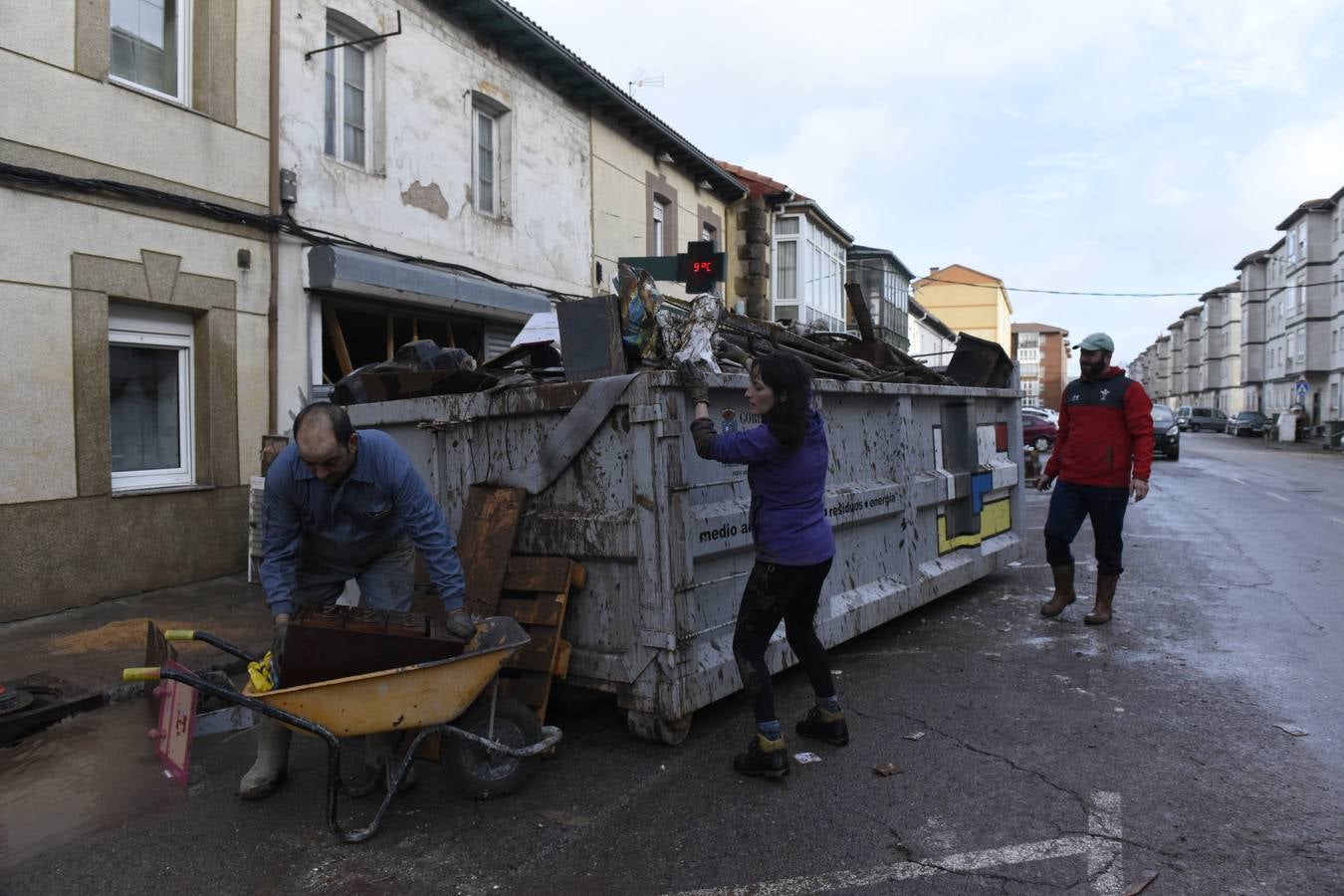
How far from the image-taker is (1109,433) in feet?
20.5

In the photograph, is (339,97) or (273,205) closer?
(273,205)

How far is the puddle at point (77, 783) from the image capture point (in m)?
3.50

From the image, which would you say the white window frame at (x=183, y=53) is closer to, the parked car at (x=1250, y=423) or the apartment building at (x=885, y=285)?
the apartment building at (x=885, y=285)

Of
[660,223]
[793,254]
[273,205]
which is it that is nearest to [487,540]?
[273,205]

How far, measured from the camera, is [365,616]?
367 cm

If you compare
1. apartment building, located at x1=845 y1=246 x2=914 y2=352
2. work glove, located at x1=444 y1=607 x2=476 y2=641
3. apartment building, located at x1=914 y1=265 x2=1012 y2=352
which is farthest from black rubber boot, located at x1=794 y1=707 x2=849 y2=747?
apartment building, located at x1=914 y1=265 x2=1012 y2=352

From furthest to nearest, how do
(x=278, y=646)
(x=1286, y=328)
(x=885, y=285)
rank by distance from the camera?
1. (x=1286, y=328)
2. (x=885, y=285)
3. (x=278, y=646)

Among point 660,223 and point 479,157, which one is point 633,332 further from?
point 660,223

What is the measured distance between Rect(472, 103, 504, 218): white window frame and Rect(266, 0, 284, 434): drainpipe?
325 centimetres

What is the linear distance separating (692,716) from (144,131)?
658 cm

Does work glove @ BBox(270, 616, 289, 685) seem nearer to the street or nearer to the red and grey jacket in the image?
the street

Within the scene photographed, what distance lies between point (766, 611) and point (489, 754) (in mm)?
1237

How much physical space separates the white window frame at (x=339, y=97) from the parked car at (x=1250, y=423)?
49616 mm

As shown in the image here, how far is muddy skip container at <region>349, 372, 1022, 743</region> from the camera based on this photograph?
3.90m
